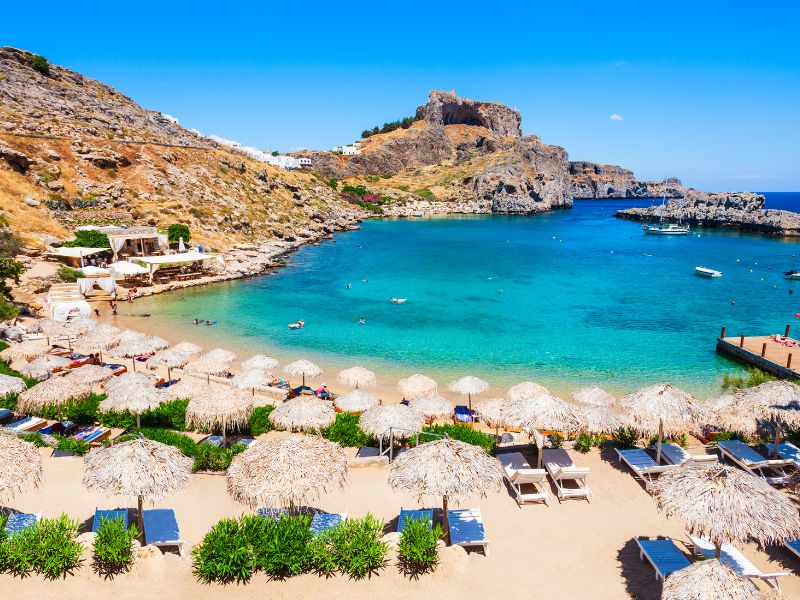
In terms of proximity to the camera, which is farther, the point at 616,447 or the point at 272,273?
the point at 272,273

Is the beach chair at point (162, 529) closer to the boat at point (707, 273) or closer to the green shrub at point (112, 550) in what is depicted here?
the green shrub at point (112, 550)

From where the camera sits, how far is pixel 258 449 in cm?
996

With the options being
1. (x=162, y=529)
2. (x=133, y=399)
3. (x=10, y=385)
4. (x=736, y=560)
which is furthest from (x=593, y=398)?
(x=10, y=385)

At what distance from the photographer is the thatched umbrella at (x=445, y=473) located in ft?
30.7

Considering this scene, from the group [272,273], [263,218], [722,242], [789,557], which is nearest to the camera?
[789,557]

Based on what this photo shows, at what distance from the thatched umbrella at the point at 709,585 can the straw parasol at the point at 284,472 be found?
6.03 meters

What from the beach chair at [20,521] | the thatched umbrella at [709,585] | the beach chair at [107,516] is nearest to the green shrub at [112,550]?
the beach chair at [107,516]

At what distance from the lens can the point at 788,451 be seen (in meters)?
13.4

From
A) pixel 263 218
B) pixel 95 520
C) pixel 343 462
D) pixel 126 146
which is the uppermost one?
pixel 126 146

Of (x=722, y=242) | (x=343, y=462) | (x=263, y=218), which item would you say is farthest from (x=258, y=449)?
(x=722, y=242)

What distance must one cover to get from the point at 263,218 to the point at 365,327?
145 feet

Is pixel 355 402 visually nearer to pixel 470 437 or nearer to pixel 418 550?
pixel 470 437

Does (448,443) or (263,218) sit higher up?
(263,218)

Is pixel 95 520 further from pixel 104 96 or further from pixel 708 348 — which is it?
pixel 104 96
